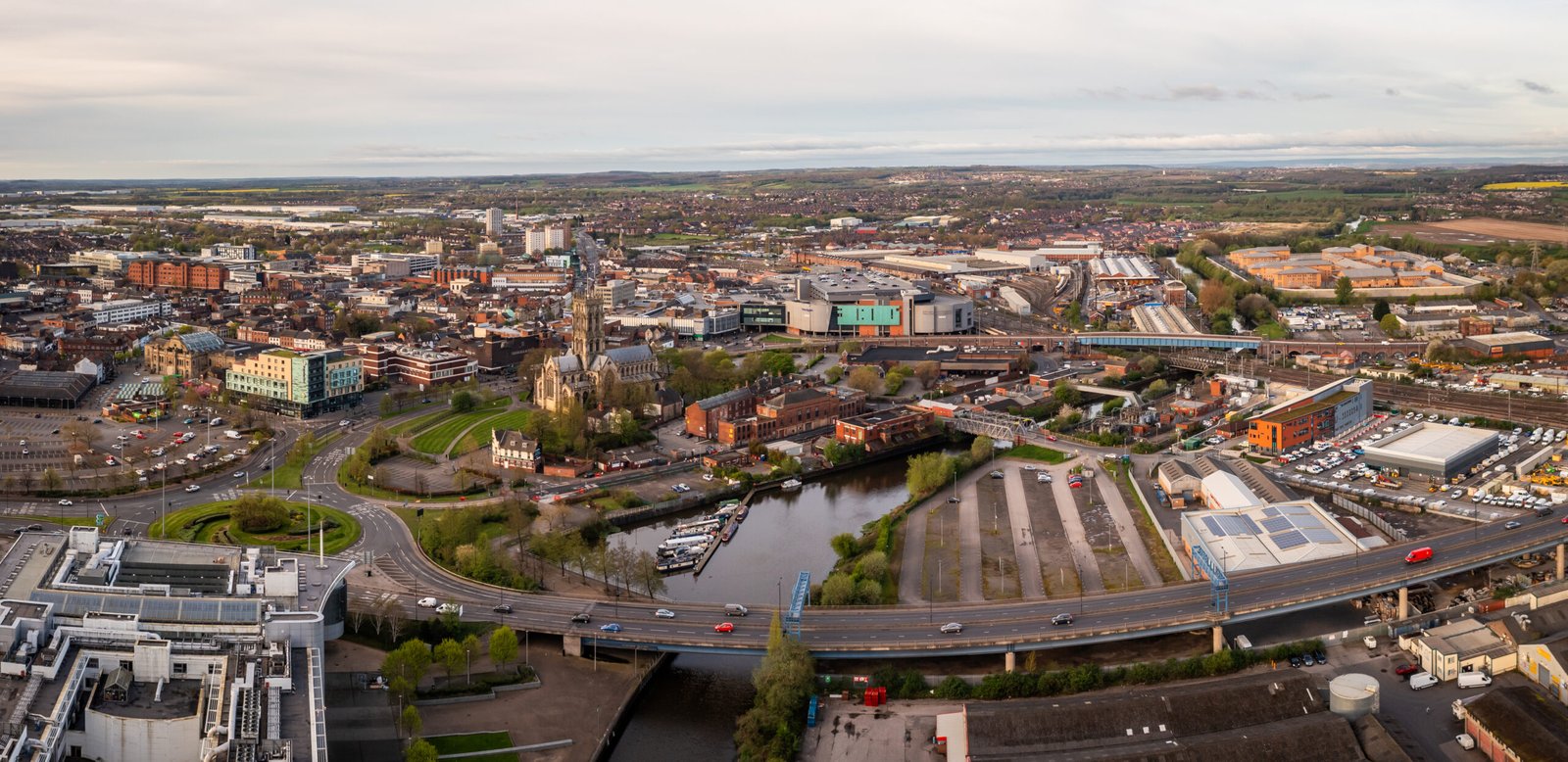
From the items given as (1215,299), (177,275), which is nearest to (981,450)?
(1215,299)

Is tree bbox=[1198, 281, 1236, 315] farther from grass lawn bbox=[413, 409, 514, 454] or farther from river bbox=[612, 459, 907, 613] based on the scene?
grass lawn bbox=[413, 409, 514, 454]

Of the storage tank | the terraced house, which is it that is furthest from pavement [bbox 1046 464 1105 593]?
the terraced house

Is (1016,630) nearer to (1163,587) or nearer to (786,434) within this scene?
(1163,587)

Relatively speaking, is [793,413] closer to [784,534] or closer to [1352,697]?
[784,534]

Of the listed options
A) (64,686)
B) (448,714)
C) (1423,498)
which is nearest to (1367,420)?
(1423,498)

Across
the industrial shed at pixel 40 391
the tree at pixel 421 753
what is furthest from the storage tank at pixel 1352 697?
the industrial shed at pixel 40 391

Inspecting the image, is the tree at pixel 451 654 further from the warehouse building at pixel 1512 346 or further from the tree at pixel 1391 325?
the tree at pixel 1391 325
